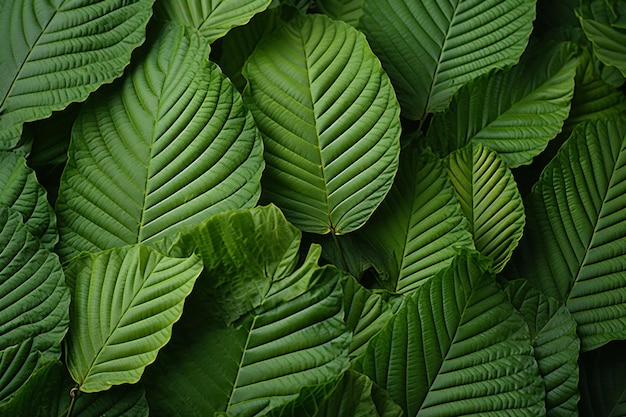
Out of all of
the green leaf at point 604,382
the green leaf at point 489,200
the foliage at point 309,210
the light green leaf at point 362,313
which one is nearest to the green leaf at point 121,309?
the foliage at point 309,210

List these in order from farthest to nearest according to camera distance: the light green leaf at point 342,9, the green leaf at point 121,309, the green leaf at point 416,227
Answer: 1. the light green leaf at point 342,9
2. the green leaf at point 416,227
3. the green leaf at point 121,309

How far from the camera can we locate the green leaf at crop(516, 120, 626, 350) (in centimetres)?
79

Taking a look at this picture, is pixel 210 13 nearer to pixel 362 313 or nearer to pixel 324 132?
pixel 324 132

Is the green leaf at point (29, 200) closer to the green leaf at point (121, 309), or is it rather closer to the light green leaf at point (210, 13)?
the green leaf at point (121, 309)

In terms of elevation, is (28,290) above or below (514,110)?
above

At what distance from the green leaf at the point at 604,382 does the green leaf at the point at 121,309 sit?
0.43 meters

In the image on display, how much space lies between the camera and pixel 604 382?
80 centimetres

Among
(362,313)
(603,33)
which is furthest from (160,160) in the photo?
(603,33)

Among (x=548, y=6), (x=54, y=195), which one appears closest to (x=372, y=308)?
(x=54, y=195)

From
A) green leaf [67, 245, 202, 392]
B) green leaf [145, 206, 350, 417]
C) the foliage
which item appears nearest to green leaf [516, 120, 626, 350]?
the foliage

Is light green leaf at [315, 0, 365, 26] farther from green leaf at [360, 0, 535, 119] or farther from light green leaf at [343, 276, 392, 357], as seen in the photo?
light green leaf at [343, 276, 392, 357]

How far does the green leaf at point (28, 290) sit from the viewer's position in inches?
25.4

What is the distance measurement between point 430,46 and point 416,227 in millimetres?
215

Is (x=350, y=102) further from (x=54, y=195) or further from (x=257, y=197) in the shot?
(x=54, y=195)
